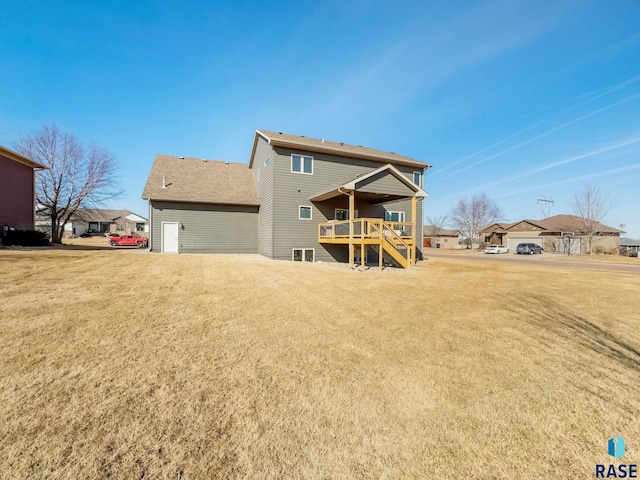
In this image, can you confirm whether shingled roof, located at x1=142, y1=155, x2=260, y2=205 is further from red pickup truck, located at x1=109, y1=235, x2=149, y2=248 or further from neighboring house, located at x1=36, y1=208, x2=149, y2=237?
neighboring house, located at x1=36, y1=208, x2=149, y2=237

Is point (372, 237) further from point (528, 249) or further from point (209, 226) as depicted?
point (528, 249)

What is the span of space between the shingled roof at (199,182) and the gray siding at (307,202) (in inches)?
137

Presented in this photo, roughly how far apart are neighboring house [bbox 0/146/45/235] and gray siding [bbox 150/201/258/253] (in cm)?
888

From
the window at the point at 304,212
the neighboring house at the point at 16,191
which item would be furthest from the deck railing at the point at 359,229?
the neighboring house at the point at 16,191

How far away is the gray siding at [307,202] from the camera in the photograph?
16.3 meters

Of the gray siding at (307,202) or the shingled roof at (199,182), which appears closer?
the gray siding at (307,202)

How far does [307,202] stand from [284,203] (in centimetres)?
155

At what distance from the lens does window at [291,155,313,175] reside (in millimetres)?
16750

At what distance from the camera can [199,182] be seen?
19.2 metres

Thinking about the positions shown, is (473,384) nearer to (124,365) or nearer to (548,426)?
(548,426)

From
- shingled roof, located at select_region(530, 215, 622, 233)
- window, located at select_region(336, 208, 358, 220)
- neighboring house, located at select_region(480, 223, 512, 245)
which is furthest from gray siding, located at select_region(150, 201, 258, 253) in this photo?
neighboring house, located at select_region(480, 223, 512, 245)

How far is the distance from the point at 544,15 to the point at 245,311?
1484cm

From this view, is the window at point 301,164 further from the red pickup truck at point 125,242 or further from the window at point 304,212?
the red pickup truck at point 125,242

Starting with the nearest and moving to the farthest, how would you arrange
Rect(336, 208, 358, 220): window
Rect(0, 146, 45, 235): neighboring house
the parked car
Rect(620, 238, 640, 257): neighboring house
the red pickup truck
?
Rect(0, 146, 45, 235): neighboring house → Rect(336, 208, 358, 220): window → the red pickup truck → the parked car → Rect(620, 238, 640, 257): neighboring house
